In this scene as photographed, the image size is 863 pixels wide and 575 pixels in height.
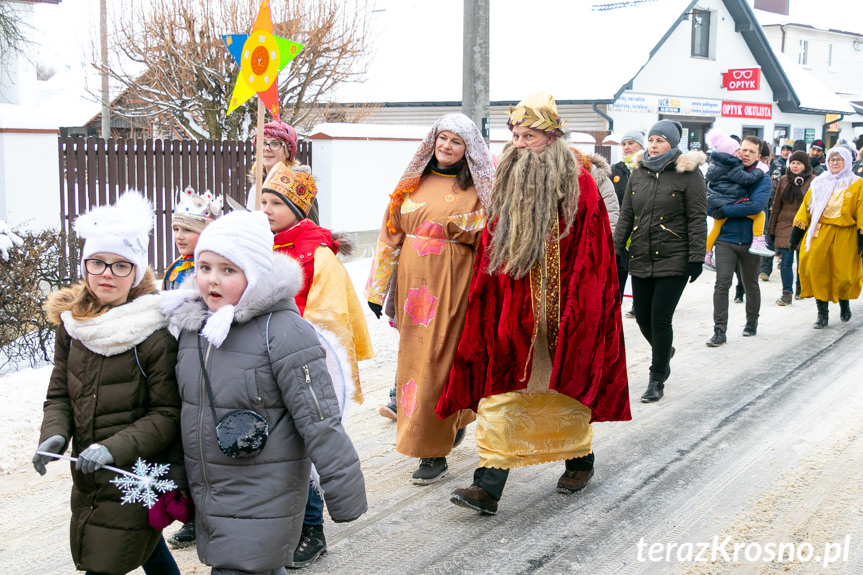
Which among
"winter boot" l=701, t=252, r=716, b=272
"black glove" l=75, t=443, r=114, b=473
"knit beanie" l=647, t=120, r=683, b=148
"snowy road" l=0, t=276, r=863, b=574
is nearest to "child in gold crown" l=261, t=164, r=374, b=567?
"snowy road" l=0, t=276, r=863, b=574

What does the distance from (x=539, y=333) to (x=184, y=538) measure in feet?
6.43

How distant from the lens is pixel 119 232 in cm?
290

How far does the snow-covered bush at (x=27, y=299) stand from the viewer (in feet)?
21.9

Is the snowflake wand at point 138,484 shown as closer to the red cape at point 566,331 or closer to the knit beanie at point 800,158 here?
the red cape at point 566,331

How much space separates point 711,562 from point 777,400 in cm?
294

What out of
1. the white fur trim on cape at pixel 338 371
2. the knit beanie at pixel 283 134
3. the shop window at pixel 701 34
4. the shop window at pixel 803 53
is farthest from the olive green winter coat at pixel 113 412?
the shop window at pixel 803 53

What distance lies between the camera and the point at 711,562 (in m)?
3.88

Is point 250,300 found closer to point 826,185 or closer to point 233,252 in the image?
point 233,252

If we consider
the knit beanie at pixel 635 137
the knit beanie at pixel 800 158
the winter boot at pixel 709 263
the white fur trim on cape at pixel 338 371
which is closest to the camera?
the white fur trim on cape at pixel 338 371

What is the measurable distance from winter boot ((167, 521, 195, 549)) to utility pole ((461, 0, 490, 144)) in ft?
19.1

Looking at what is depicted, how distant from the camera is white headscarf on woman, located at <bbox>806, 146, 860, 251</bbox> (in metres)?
9.17

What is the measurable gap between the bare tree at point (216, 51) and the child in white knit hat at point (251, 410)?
13878 mm

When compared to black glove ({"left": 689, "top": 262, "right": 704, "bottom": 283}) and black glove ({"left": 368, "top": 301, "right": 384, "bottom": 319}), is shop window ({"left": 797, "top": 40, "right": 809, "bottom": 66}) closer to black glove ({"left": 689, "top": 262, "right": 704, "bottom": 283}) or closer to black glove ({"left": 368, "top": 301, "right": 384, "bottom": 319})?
black glove ({"left": 689, "top": 262, "right": 704, "bottom": 283})

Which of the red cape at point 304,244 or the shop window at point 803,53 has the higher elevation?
the shop window at point 803,53
